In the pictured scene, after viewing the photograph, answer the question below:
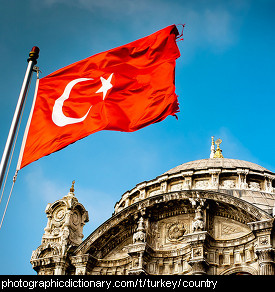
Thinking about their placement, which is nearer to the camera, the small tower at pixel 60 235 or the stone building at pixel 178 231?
Answer: the stone building at pixel 178 231

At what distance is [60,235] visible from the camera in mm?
31938

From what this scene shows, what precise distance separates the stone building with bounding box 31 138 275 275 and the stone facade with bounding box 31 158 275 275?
5cm

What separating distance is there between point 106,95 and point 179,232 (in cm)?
1514

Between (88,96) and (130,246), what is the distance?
47.7 feet

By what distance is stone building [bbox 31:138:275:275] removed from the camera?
26.4 meters

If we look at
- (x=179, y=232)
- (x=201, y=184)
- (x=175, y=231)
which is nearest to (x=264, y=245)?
(x=179, y=232)

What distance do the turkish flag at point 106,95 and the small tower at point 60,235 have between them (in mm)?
17075

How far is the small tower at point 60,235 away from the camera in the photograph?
30.7 meters

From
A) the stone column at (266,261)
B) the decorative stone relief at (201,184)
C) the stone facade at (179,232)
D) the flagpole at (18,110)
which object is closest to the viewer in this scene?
the flagpole at (18,110)

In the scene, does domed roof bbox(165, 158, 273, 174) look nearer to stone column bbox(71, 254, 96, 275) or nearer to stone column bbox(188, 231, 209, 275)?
stone column bbox(188, 231, 209, 275)

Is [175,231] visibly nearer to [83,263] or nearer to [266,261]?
[83,263]

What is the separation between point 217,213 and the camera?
2861 centimetres

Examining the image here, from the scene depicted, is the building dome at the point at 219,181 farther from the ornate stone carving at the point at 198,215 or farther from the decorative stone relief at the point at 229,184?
the ornate stone carving at the point at 198,215

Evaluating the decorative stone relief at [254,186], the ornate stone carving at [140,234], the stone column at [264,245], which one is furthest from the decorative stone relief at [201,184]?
the stone column at [264,245]
